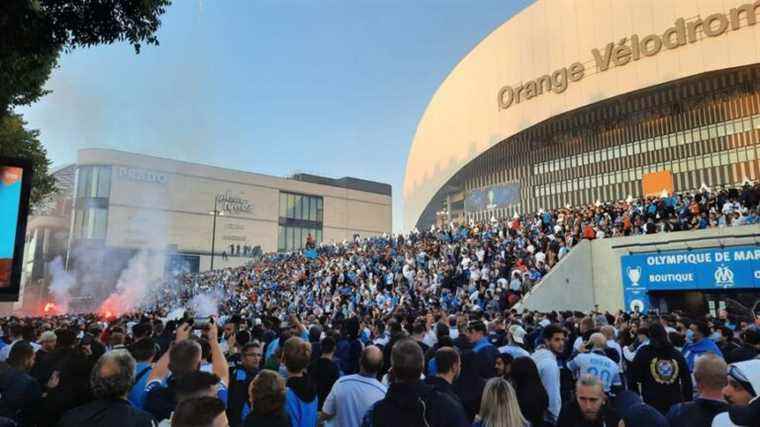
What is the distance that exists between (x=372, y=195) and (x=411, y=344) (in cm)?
7393

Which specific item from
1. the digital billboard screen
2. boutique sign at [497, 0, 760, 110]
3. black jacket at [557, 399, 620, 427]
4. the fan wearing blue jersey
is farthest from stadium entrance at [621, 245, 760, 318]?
boutique sign at [497, 0, 760, 110]

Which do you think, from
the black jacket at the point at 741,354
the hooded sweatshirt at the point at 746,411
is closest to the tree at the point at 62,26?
the hooded sweatshirt at the point at 746,411

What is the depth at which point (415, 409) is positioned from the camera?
3176mm

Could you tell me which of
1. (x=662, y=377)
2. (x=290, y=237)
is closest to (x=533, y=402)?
(x=662, y=377)

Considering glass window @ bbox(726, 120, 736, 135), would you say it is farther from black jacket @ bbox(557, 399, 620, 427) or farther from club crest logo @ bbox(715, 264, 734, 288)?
black jacket @ bbox(557, 399, 620, 427)

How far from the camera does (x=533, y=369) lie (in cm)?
429

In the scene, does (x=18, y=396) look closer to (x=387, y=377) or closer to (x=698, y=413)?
(x=387, y=377)

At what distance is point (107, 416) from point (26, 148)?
1793 centimetres

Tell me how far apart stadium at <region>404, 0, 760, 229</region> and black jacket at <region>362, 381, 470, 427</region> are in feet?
115

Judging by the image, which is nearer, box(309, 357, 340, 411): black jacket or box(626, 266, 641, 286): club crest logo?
box(309, 357, 340, 411): black jacket

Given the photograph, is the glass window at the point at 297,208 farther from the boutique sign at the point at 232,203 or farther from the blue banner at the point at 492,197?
the blue banner at the point at 492,197

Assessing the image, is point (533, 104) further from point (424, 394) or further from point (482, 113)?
point (424, 394)

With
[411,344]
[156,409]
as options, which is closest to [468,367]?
[411,344]

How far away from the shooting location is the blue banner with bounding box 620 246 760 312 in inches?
659
